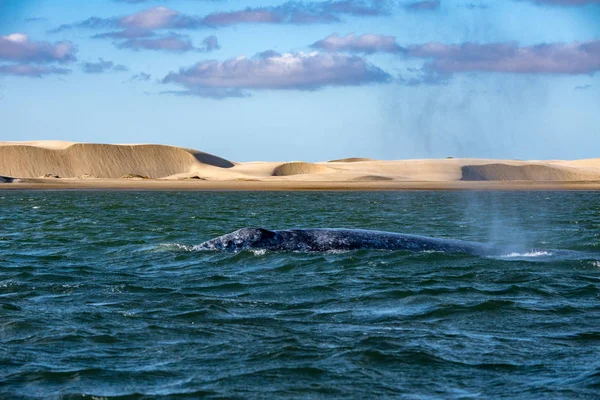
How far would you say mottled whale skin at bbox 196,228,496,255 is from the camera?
17.4m

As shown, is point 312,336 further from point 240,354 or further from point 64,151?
point 64,151

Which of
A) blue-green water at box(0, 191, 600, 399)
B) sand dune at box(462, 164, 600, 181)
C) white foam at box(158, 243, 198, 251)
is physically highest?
sand dune at box(462, 164, 600, 181)

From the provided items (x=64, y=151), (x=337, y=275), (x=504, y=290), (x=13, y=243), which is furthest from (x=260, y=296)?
(x=64, y=151)

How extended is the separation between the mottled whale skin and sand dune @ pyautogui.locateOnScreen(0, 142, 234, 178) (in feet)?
429

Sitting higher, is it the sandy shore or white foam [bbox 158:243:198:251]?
the sandy shore

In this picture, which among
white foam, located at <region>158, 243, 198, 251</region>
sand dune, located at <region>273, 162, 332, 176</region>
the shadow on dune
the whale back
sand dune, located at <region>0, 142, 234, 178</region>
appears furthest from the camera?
the shadow on dune

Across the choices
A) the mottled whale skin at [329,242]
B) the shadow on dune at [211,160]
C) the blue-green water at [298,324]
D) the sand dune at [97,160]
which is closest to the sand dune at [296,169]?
the sand dune at [97,160]

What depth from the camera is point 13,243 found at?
2155 cm

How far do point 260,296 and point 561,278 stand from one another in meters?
4.81

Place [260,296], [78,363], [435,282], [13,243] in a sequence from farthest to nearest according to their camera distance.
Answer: [13,243]
[435,282]
[260,296]
[78,363]

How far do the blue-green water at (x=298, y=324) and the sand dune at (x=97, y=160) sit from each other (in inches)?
5192

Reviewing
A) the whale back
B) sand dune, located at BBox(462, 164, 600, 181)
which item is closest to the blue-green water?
the whale back

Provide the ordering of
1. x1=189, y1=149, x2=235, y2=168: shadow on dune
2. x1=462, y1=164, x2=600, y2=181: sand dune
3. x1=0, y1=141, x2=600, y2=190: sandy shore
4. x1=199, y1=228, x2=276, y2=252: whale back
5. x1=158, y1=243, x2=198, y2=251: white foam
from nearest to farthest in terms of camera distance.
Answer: x1=199, y1=228, x2=276, y2=252: whale back → x1=158, y1=243, x2=198, y2=251: white foam → x1=0, y1=141, x2=600, y2=190: sandy shore → x1=462, y1=164, x2=600, y2=181: sand dune → x1=189, y1=149, x2=235, y2=168: shadow on dune

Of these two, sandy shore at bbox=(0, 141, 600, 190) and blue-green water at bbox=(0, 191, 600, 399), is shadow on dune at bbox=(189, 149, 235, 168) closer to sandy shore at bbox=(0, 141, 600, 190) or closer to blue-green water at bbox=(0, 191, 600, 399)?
sandy shore at bbox=(0, 141, 600, 190)
